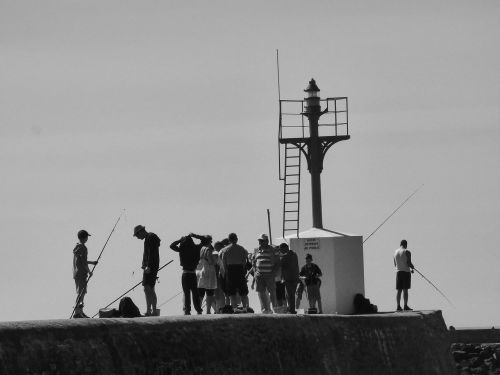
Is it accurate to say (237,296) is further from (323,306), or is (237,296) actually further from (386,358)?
(323,306)

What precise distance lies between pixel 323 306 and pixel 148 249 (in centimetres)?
723

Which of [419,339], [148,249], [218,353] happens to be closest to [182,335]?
[218,353]

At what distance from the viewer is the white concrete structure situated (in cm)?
2669

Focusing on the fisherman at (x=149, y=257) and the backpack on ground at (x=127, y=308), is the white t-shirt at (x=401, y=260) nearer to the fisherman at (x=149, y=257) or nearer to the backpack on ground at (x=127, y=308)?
the fisherman at (x=149, y=257)

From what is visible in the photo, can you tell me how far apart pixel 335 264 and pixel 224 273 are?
4.99m

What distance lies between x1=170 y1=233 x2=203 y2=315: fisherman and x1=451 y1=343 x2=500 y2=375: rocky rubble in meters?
20.4

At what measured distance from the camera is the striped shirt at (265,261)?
74.1ft

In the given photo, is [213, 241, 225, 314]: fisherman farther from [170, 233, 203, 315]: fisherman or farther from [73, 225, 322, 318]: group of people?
[170, 233, 203, 315]: fisherman

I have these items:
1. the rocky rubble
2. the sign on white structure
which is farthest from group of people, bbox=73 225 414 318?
the rocky rubble

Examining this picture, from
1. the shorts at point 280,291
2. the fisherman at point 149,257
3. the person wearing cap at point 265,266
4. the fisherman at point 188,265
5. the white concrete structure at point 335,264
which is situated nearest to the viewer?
the fisherman at point 149,257

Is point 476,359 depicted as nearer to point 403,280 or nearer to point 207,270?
point 403,280

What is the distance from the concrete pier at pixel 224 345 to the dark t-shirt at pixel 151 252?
5.96 ft

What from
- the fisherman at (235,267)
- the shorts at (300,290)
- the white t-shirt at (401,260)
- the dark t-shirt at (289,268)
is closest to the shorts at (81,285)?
the fisherman at (235,267)

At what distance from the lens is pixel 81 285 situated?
20281 millimetres
